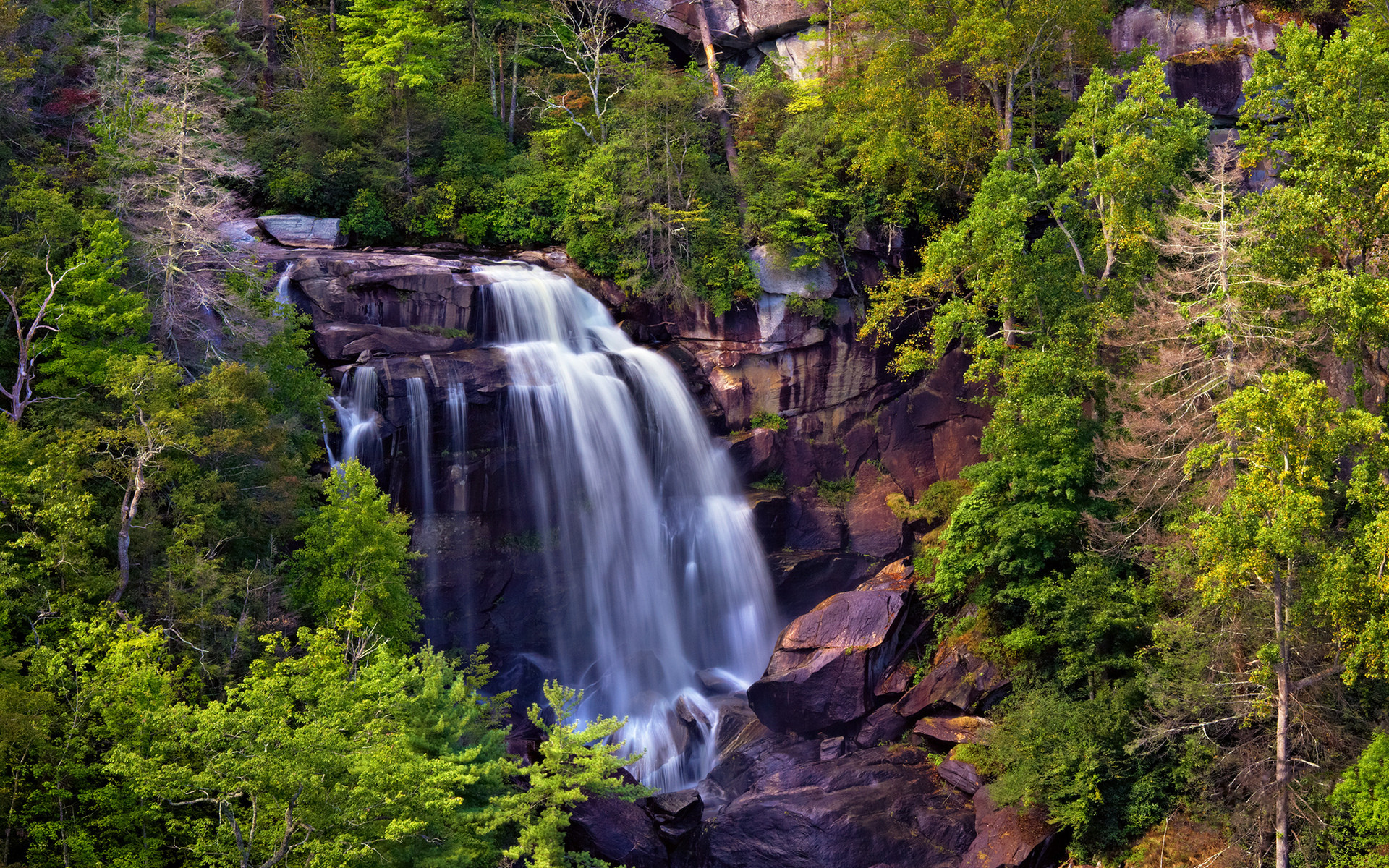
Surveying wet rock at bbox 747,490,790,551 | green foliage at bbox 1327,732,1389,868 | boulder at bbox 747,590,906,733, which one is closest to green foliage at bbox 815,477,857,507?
wet rock at bbox 747,490,790,551

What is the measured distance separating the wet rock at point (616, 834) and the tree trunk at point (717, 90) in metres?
22.5

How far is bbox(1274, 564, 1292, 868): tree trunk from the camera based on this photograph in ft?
63.7

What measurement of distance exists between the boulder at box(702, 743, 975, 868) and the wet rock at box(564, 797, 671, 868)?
1735 mm

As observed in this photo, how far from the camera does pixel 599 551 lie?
101 ft

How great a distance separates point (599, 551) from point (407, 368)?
308 inches

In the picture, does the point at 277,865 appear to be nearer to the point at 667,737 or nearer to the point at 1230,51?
the point at 667,737

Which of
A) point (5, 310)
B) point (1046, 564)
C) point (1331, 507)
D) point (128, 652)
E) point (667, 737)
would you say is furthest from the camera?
point (667, 737)

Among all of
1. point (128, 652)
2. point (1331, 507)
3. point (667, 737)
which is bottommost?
point (667, 737)

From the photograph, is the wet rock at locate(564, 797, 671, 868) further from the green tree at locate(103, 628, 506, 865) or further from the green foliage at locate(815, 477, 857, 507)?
the green foliage at locate(815, 477, 857, 507)

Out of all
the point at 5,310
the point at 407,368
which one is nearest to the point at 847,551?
the point at 407,368

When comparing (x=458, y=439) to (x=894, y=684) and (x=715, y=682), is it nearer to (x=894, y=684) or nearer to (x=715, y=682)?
(x=715, y=682)

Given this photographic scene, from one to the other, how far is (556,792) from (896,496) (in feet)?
63.2

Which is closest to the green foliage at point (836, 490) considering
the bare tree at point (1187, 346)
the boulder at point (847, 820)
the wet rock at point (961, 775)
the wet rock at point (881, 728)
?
the wet rock at point (881, 728)

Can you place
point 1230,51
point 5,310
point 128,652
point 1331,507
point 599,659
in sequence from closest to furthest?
point 128,652
point 1331,507
point 5,310
point 599,659
point 1230,51
